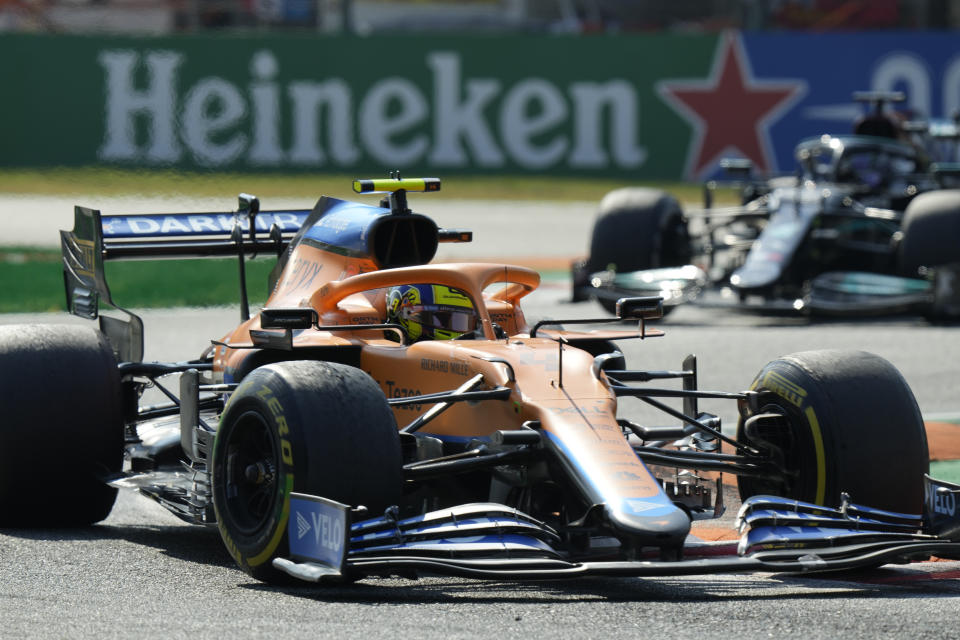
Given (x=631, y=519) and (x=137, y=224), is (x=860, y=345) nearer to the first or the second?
(x=137, y=224)

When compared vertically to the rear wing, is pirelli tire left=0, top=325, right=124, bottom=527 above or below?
below

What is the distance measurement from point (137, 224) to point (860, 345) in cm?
644

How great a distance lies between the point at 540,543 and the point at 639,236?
32.8 ft

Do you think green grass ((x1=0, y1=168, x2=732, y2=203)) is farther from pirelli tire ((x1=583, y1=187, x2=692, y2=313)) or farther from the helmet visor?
the helmet visor

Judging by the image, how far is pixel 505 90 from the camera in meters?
28.6

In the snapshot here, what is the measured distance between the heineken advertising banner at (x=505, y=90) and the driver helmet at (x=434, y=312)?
67.3 ft

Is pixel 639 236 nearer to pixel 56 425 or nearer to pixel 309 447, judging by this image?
pixel 56 425

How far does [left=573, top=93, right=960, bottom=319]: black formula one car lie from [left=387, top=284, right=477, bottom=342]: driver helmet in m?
7.40

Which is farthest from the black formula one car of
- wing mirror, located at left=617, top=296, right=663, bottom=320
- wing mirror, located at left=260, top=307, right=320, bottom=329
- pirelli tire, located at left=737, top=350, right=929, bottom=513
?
wing mirror, located at left=260, top=307, right=320, bottom=329

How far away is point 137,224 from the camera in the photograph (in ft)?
29.7

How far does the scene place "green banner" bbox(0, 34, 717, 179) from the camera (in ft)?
90.1

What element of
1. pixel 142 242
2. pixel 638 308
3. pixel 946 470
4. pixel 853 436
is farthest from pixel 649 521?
pixel 142 242

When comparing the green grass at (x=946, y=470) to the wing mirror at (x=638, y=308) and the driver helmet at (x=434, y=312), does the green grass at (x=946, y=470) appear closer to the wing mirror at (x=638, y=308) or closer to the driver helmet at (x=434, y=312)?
the wing mirror at (x=638, y=308)

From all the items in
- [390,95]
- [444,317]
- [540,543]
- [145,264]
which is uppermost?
[390,95]
